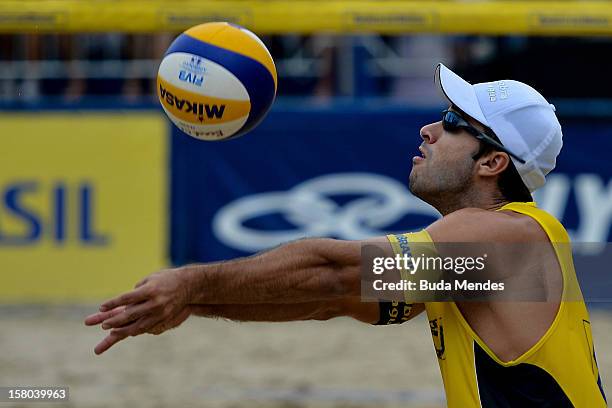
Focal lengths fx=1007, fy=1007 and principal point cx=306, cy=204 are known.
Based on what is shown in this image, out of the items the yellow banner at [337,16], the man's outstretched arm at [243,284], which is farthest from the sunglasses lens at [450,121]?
the yellow banner at [337,16]

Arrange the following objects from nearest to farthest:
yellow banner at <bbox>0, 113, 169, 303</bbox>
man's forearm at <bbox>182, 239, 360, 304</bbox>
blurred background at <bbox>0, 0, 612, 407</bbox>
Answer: man's forearm at <bbox>182, 239, 360, 304</bbox>
blurred background at <bbox>0, 0, 612, 407</bbox>
yellow banner at <bbox>0, 113, 169, 303</bbox>

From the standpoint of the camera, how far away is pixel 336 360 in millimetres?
6953

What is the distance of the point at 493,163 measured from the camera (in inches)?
109

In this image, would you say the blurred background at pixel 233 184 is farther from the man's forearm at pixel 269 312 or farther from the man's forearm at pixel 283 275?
the man's forearm at pixel 283 275

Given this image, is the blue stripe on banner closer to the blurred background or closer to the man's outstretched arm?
the man's outstretched arm

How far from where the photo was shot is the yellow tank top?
2.56 meters

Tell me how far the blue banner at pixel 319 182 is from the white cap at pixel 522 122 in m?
5.57

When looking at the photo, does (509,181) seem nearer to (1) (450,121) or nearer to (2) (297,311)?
(1) (450,121)

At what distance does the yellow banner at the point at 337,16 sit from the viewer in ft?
23.2

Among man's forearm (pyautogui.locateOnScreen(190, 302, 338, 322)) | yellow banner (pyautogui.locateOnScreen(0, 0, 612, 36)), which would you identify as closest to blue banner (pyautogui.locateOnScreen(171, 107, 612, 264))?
yellow banner (pyautogui.locateOnScreen(0, 0, 612, 36))

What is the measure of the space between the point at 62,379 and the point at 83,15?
2586 mm

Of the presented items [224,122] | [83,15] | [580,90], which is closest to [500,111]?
[224,122]

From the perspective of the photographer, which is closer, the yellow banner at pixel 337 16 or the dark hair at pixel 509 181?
the dark hair at pixel 509 181

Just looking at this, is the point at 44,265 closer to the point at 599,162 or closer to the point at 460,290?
the point at 599,162
